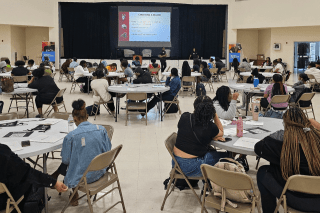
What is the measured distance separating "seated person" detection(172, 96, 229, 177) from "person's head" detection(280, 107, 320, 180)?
88cm

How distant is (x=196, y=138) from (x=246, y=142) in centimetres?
50

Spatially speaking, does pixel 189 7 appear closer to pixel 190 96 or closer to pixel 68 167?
pixel 190 96

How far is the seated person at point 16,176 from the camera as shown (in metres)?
2.66

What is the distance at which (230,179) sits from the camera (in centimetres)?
275

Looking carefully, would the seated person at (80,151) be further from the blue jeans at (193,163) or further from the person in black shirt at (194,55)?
the person in black shirt at (194,55)

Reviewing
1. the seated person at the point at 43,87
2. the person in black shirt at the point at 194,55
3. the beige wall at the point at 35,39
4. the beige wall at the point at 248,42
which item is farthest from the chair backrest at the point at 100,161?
the beige wall at the point at 248,42

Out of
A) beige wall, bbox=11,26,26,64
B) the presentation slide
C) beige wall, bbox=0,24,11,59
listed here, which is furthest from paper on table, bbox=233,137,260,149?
beige wall, bbox=11,26,26,64

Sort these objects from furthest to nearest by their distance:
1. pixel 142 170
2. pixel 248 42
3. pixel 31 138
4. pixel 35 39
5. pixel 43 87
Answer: pixel 248 42 → pixel 35 39 → pixel 43 87 → pixel 142 170 → pixel 31 138

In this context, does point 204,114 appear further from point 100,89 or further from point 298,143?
point 100,89

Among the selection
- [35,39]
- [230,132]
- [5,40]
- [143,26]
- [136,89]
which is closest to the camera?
[230,132]

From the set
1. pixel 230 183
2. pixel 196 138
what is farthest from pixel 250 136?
pixel 230 183

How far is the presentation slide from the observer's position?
835 inches

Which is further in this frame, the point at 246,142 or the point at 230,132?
the point at 230,132

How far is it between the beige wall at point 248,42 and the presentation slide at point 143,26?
A: 505 cm
